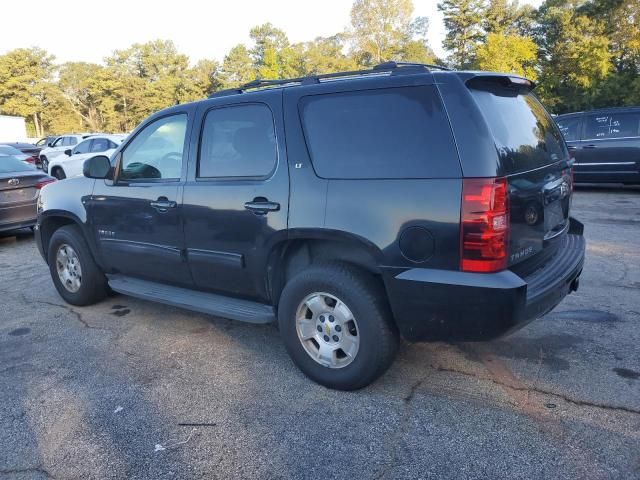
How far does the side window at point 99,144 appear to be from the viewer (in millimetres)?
17578

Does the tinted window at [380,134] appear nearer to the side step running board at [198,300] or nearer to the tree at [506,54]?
the side step running board at [198,300]

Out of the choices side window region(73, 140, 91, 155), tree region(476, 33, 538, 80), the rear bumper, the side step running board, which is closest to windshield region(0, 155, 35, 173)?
the side step running board

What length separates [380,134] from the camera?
3.00m

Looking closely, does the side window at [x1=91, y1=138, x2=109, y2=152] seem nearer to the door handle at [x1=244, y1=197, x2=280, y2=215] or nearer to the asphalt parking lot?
the asphalt parking lot

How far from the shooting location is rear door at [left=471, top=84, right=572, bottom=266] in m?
2.82

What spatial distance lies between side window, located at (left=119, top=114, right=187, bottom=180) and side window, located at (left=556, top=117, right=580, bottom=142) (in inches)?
406

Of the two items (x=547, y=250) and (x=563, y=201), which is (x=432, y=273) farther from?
(x=563, y=201)

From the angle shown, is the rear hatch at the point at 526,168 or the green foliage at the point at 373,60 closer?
the rear hatch at the point at 526,168

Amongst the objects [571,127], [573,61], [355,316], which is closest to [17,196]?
[355,316]

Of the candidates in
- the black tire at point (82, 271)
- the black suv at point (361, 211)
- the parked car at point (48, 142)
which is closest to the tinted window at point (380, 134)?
the black suv at point (361, 211)

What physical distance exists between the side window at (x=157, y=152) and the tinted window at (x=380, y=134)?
125 centimetres

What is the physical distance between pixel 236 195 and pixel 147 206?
1023mm

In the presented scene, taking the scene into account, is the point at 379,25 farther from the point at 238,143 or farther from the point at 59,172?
the point at 238,143

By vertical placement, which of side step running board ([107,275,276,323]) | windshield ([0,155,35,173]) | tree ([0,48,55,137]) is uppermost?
tree ([0,48,55,137])
